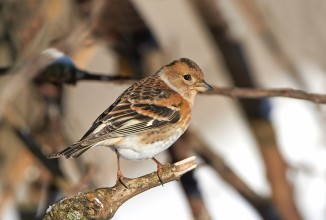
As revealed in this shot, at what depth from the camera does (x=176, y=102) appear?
369 centimetres

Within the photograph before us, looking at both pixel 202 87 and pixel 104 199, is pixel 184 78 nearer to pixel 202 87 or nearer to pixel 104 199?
pixel 202 87

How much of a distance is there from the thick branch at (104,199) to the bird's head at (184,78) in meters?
0.89

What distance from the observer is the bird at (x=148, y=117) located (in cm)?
326

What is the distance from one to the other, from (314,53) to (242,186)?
2810 millimetres

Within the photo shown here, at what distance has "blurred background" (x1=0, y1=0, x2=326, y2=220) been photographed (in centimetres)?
441

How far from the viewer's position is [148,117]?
3.49 metres

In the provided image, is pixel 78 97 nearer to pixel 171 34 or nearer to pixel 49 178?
pixel 171 34

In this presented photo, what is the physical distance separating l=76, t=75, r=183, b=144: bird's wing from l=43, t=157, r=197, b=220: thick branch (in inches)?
13.5

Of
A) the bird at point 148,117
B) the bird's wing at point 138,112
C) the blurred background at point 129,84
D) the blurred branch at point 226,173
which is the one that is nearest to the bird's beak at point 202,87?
the bird at point 148,117

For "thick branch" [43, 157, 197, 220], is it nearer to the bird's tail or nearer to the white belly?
the bird's tail

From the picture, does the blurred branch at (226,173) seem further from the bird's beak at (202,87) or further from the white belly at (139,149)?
the white belly at (139,149)

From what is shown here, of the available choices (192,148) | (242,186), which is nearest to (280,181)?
(242,186)

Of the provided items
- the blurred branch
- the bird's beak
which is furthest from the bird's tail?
the blurred branch

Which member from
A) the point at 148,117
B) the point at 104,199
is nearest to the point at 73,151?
the point at 104,199
